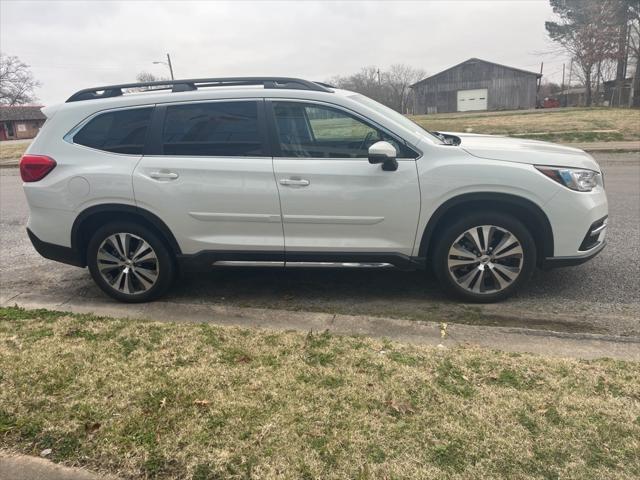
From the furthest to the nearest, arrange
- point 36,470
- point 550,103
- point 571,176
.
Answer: point 550,103, point 571,176, point 36,470

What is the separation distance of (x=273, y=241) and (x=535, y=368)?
224cm

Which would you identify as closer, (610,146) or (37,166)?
(37,166)

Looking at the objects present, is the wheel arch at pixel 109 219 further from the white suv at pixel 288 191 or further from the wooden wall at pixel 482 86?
the wooden wall at pixel 482 86

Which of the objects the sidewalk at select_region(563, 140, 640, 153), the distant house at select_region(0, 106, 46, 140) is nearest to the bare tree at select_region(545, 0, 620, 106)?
the sidewalk at select_region(563, 140, 640, 153)

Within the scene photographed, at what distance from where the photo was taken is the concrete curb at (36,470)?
2.31 metres

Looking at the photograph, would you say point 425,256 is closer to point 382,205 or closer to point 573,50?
point 382,205

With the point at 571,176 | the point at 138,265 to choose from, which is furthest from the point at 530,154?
the point at 138,265

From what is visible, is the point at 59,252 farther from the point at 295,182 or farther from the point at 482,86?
the point at 482,86

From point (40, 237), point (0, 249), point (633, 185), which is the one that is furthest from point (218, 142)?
point (633, 185)

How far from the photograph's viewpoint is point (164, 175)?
4234 mm

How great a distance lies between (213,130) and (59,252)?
182 cm

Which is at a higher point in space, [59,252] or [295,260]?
[59,252]

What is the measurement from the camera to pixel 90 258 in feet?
14.7

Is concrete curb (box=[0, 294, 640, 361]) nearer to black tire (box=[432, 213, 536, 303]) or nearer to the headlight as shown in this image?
black tire (box=[432, 213, 536, 303])
